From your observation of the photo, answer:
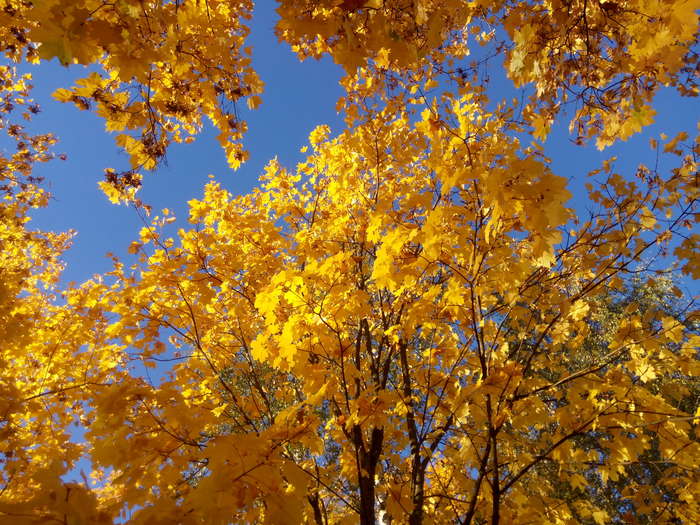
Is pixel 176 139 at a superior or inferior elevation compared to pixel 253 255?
superior

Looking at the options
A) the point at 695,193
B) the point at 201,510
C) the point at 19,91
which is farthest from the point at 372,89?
the point at 19,91

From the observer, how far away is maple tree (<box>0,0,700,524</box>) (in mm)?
1708

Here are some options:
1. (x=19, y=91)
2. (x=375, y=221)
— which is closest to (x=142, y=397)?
(x=375, y=221)

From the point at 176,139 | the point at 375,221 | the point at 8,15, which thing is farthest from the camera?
the point at 176,139

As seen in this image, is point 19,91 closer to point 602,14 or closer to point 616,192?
point 602,14

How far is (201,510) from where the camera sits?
4.19 ft

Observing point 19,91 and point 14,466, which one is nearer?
point 14,466

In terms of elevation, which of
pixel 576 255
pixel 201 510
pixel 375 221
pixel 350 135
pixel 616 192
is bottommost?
pixel 201 510

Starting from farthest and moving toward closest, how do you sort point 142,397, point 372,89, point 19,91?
point 19,91 → point 372,89 → point 142,397

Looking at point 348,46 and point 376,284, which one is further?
point 376,284

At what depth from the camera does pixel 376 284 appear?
2.58 meters

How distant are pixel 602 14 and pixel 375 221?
1.73m

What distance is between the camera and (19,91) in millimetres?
5988

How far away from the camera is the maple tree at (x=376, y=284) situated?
5.60 ft
